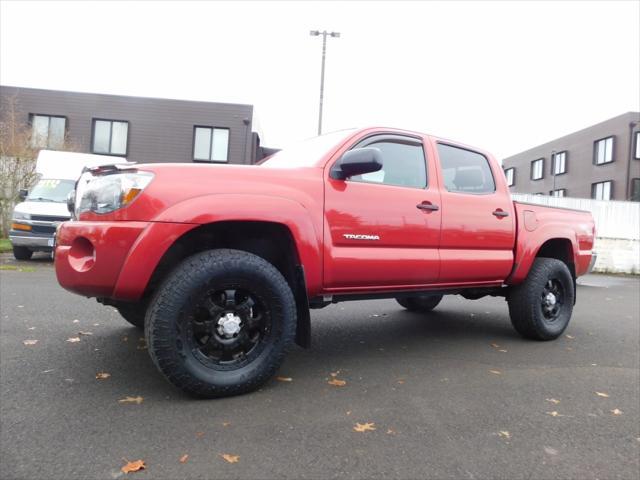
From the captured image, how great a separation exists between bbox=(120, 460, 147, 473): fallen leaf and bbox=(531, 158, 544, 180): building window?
4075 cm

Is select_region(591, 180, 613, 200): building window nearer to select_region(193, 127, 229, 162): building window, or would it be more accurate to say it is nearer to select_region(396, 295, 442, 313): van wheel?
select_region(193, 127, 229, 162): building window

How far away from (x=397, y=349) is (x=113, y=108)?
75.1ft

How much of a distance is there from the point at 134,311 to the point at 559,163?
123 feet

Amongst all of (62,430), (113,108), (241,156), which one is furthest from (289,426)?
(113,108)

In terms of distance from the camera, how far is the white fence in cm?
1541

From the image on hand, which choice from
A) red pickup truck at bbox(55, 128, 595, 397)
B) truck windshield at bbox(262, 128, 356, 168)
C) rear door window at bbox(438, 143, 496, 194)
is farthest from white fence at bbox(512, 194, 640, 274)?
truck windshield at bbox(262, 128, 356, 168)

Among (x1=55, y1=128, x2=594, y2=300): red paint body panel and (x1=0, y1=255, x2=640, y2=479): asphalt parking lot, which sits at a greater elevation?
(x1=55, y1=128, x2=594, y2=300): red paint body panel

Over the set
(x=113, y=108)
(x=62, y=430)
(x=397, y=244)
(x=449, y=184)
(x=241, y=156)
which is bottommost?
(x=62, y=430)

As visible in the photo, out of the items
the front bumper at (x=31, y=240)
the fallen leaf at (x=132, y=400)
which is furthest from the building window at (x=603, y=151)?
the fallen leaf at (x=132, y=400)

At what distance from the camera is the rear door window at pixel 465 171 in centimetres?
437

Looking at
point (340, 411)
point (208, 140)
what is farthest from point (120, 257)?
point (208, 140)

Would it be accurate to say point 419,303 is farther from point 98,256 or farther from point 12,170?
point 12,170

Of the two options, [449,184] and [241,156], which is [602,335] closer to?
[449,184]

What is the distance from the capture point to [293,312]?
320 centimetres
